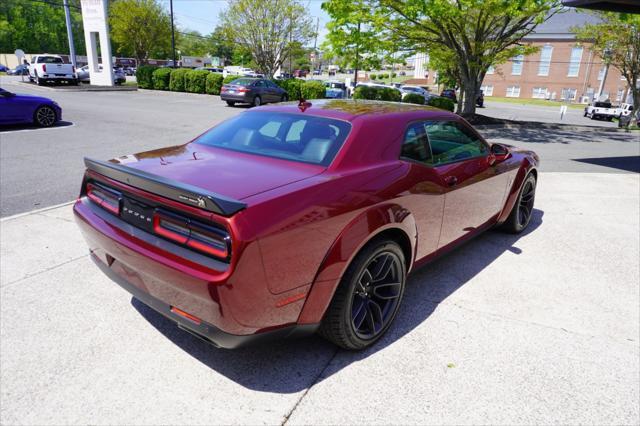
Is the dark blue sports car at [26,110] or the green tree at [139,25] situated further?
the green tree at [139,25]

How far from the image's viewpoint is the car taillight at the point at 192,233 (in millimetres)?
2100

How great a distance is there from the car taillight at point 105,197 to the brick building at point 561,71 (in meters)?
65.4

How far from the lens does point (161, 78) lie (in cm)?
3056

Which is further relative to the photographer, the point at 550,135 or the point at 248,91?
the point at 248,91

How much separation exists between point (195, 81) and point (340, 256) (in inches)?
1140

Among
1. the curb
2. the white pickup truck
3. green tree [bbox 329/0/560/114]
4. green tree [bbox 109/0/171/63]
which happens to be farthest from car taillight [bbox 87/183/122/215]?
green tree [bbox 109/0/171/63]

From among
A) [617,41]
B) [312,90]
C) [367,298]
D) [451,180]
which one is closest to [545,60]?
[617,41]

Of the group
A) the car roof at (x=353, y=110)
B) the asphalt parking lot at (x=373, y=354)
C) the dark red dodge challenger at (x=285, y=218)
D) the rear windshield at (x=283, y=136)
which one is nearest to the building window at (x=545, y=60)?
the asphalt parking lot at (x=373, y=354)

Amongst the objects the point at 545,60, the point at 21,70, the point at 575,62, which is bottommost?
the point at 21,70

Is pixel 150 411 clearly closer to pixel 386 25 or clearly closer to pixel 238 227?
pixel 238 227

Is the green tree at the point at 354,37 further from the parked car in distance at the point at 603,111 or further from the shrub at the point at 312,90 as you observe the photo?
the parked car in distance at the point at 603,111

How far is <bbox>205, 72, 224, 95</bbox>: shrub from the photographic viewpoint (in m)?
27.9

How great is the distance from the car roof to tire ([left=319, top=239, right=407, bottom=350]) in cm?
101

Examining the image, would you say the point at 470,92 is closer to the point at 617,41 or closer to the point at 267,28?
the point at 617,41
